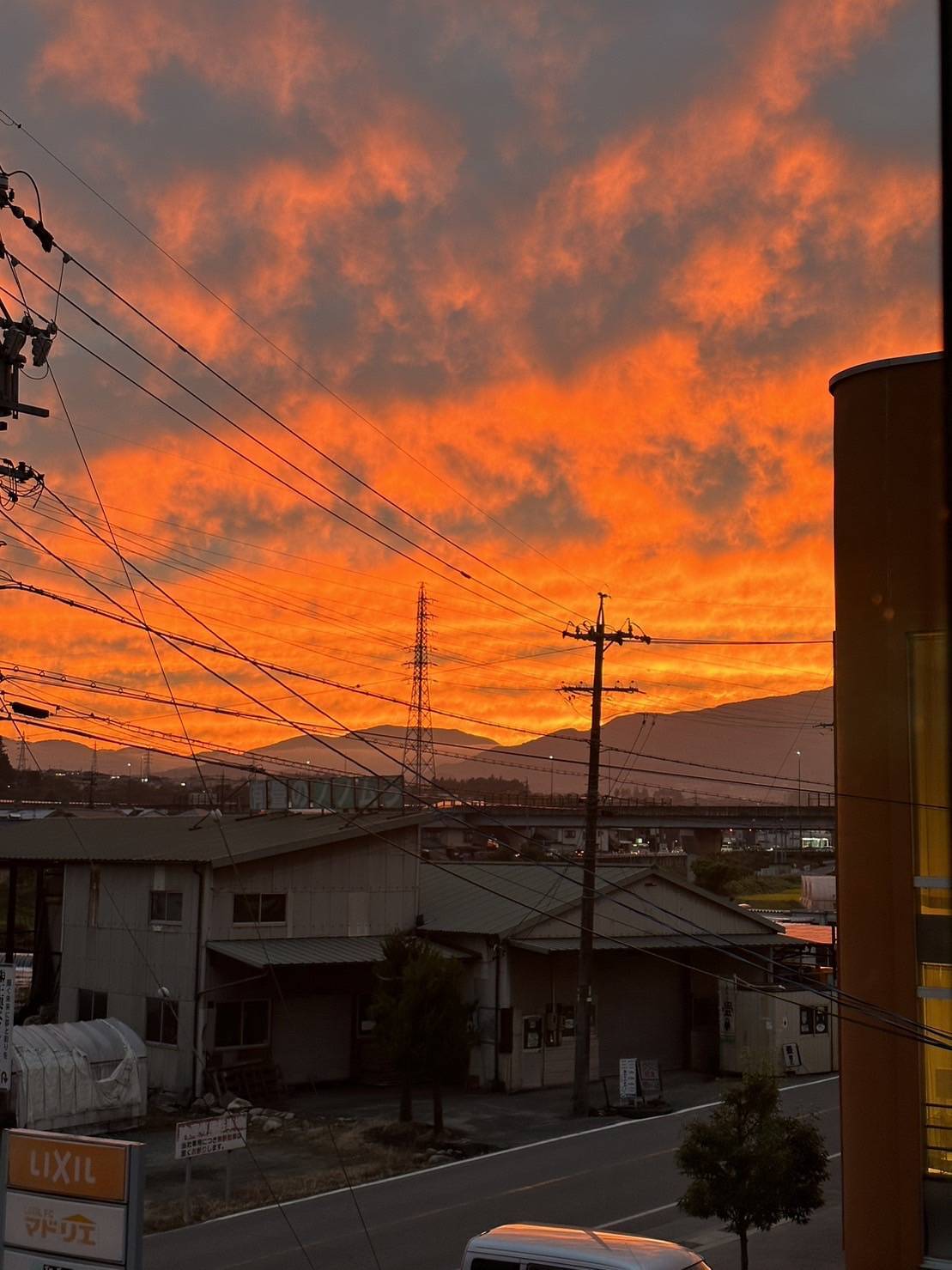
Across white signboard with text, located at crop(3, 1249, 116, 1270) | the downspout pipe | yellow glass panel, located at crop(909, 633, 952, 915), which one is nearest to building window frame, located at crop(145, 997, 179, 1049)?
the downspout pipe

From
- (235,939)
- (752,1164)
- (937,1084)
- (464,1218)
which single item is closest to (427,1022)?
(464,1218)

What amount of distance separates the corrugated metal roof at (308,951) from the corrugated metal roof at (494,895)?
1.27m

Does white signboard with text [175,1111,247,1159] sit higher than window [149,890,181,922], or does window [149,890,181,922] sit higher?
window [149,890,181,922]

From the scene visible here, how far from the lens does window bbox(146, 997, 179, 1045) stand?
117 ft

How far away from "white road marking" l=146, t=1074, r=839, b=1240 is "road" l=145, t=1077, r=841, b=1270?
0.08 meters

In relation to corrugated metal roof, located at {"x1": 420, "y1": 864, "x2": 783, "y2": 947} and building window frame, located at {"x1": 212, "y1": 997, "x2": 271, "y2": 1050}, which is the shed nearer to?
building window frame, located at {"x1": 212, "y1": 997, "x2": 271, "y2": 1050}

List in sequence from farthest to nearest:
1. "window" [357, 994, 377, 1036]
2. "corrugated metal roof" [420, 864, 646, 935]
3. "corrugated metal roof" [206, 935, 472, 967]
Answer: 1. "corrugated metal roof" [420, 864, 646, 935]
2. "window" [357, 994, 377, 1036]
3. "corrugated metal roof" [206, 935, 472, 967]

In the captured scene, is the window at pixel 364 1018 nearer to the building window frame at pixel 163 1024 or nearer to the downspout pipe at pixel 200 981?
the downspout pipe at pixel 200 981

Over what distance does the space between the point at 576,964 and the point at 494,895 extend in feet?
12.4

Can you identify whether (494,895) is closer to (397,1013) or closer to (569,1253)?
(397,1013)

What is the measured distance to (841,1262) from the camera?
66.9 ft

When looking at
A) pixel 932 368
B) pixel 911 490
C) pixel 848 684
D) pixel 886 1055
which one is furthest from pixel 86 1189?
pixel 932 368

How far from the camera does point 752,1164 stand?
18672mm

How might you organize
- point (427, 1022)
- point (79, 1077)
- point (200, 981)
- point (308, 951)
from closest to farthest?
point (427, 1022) → point (79, 1077) → point (200, 981) → point (308, 951)
